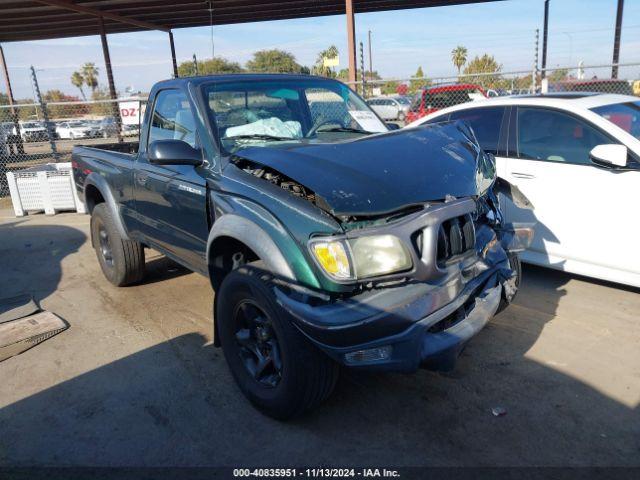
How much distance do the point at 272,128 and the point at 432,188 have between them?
1.50 m

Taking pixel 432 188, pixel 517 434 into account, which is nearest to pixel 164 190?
pixel 432 188

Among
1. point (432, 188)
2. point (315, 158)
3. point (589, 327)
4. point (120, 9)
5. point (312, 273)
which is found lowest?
point (589, 327)

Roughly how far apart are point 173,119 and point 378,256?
90.8 inches

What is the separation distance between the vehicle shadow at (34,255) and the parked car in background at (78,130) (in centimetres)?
1293

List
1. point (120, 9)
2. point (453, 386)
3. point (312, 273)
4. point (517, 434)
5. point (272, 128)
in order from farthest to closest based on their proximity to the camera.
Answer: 1. point (120, 9)
2. point (272, 128)
3. point (453, 386)
4. point (517, 434)
5. point (312, 273)

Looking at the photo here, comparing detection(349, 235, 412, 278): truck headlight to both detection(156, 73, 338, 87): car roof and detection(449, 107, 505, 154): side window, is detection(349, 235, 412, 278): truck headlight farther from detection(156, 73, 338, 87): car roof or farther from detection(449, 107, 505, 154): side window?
detection(449, 107, 505, 154): side window

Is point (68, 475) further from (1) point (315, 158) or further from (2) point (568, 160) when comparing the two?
(2) point (568, 160)

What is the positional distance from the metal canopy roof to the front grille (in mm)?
12897

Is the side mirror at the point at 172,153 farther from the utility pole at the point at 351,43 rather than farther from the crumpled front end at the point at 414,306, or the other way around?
the utility pole at the point at 351,43


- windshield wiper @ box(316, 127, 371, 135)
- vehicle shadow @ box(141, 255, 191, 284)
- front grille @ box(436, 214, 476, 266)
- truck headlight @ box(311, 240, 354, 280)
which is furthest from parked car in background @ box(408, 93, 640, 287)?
vehicle shadow @ box(141, 255, 191, 284)

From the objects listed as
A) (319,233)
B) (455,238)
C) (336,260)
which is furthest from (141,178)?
(455,238)

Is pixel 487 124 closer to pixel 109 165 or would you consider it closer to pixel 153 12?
pixel 109 165

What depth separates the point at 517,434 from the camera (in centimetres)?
268

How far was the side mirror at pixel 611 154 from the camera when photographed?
3.88m
